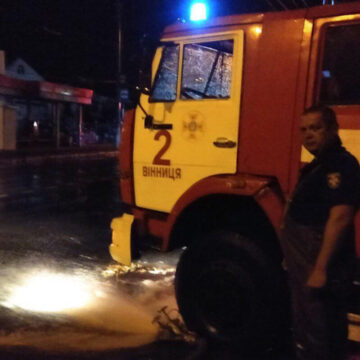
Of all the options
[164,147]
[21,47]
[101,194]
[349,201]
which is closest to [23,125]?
[21,47]

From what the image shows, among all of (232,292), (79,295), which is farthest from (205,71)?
(79,295)

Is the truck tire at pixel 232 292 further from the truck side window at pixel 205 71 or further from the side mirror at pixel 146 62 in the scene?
the side mirror at pixel 146 62

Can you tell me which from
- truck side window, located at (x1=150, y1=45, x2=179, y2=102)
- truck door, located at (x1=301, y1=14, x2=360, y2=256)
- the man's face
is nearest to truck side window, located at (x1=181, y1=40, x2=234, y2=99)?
truck side window, located at (x1=150, y1=45, x2=179, y2=102)

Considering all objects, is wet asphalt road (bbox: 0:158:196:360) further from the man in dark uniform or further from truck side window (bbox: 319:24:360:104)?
truck side window (bbox: 319:24:360:104)

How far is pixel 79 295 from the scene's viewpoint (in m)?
5.77

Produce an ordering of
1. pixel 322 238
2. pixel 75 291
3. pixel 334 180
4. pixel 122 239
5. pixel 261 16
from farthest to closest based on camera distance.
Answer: pixel 75 291 < pixel 122 239 < pixel 261 16 < pixel 322 238 < pixel 334 180

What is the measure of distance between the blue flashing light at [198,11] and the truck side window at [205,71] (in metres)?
0.47

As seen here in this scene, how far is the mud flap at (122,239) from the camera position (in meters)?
4.88

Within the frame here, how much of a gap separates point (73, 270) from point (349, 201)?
474cm

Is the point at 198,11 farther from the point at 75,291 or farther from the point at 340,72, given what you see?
the point at 75,291

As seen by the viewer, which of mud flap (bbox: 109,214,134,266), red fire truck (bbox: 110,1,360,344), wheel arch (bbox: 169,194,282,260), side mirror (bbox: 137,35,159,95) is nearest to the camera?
red fire truck (bbox: 110,1,360,344)

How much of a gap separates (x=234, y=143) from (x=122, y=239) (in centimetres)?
145

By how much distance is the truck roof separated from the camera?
12.3 feet

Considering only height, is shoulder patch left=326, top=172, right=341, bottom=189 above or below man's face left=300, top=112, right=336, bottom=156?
below
